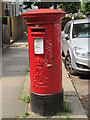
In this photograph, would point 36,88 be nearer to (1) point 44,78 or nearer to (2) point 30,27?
(1) point 44,78

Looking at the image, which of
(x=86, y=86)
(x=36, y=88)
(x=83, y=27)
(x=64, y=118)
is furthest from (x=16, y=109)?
(x=83, y=27)

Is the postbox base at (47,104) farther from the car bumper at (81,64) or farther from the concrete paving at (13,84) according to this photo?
the car bumper at (81,64)

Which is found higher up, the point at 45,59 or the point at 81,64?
the point at 45,59

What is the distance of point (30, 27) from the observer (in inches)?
145

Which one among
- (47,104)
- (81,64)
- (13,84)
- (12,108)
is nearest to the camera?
(47,104)

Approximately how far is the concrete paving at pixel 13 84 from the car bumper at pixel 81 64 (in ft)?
4.87

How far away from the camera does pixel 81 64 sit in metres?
6.20

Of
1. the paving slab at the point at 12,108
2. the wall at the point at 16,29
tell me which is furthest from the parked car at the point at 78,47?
the wall at the point at 16,29

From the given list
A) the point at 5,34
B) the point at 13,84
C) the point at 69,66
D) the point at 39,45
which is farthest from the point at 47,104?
the point at 5,34

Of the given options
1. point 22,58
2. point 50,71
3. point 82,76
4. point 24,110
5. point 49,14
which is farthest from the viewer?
point 22,58

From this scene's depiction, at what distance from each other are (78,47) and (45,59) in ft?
9.26

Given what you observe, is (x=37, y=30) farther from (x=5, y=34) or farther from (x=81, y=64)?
(x=5, y=34)

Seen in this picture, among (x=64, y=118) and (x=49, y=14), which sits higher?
(x=49, y=14)

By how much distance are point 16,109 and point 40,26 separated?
160cm
